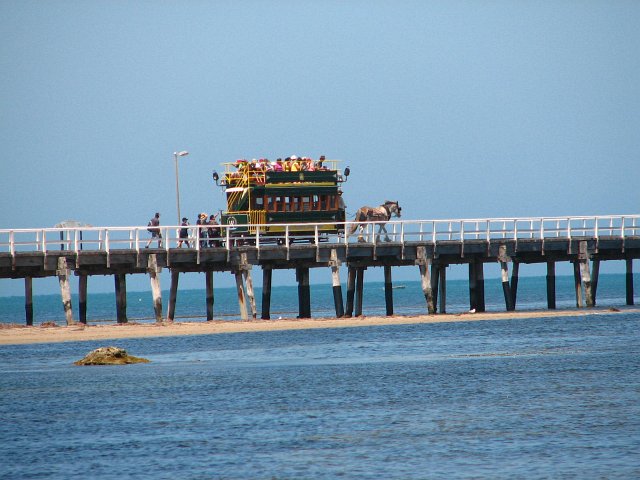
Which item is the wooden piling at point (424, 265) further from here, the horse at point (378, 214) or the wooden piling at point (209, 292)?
the wooden piling at point (209, 292)

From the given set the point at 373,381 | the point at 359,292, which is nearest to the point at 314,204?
the point at 359,292

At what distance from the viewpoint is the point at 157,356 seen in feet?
145

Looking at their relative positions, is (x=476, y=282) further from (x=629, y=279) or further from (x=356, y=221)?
(x=629, y=279)

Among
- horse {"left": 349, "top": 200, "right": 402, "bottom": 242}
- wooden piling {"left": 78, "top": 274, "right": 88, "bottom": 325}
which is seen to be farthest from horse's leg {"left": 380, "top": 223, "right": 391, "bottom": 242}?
wooden piling {"left": 78, "top": 274, "right": 88, "bottom": 325}

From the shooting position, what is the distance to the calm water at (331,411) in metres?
23.6

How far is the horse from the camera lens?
57.4 meters

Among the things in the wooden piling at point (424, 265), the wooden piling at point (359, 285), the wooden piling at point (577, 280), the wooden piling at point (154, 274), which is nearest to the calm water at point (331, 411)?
the wooden piling at point (154, 274)

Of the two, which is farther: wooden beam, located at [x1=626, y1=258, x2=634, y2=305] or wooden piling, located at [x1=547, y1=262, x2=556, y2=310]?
wooden beam, located at [x1=626, y1=258, x2=634, y2=305]

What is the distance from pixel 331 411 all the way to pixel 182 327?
2230 centimetres

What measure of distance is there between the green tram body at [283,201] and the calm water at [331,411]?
910 cm

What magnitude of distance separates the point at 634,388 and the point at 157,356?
60.0 feet

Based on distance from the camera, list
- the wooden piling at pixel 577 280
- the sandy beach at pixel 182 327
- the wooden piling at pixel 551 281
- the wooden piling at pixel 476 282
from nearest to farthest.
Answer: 1. the sandy beach at pixel 182 327
2. the wooden piling at pixel 476 282
3. the wooden piling at pixel 551 281
4. the wooden piling at pixel 577 280

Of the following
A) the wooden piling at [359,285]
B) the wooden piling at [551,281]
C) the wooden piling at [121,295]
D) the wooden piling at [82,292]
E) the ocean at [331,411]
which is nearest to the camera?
the ocean at [331,411]

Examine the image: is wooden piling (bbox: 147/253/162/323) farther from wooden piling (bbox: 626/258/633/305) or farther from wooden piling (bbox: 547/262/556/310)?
wooden piling (bbox: 626/258/633/305)
